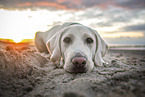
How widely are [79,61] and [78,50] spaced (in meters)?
0.31

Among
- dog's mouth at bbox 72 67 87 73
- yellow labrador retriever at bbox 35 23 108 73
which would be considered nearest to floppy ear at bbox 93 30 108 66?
yellow labrador retriever at bbox 35 23 108 73

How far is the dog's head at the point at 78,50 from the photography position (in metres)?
1.94

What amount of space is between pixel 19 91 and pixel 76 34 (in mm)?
1845

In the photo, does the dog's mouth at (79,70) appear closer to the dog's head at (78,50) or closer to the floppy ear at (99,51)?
the dog's head at (78,50)

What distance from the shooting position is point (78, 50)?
2094 mm

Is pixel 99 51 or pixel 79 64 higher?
pixel 99 51

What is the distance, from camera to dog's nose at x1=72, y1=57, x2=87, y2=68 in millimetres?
A: 1855

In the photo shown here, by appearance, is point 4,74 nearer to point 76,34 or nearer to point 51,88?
point 51,88

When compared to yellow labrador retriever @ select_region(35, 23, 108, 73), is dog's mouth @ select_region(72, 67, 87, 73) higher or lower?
lower

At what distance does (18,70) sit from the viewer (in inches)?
64.7

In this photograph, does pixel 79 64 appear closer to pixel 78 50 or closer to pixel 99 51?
pixel 78 50

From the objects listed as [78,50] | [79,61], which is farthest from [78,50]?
[79,61]

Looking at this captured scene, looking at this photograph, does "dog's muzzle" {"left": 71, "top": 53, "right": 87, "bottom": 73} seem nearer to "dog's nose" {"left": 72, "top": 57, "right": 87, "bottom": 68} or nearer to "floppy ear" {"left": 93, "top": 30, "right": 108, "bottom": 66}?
"dog's nose" {"left": 72, "top": 57, "right": 87, "bottom": 68}

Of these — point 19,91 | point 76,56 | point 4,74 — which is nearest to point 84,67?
point 76,56
